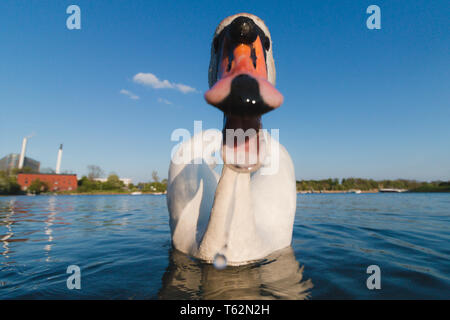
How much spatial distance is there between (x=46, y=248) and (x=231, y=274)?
10.6 feet

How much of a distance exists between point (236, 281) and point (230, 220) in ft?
1.72

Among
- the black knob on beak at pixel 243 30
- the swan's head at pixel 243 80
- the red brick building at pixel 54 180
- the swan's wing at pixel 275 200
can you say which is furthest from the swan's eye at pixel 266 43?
the red brick building at pixel 54 180

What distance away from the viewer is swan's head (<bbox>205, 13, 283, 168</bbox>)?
1.09m

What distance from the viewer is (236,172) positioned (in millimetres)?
1707

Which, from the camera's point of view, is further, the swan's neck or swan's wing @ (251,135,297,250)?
swan's wing @ (251,135,297,250)

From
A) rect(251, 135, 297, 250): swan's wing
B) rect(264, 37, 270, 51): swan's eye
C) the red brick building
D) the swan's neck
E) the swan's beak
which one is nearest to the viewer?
the swan's beak

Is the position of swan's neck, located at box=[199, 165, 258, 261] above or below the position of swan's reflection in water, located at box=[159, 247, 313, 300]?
above

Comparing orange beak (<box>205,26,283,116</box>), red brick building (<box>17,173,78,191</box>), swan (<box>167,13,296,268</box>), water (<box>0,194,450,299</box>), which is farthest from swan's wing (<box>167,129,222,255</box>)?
red brick building (<box>17,173,78,191</box>)

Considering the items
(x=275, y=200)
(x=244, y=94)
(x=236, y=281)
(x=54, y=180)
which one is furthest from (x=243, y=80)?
(x=54, y=180)

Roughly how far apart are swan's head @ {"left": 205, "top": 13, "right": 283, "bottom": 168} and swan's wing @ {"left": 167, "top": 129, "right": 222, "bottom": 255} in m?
1.68

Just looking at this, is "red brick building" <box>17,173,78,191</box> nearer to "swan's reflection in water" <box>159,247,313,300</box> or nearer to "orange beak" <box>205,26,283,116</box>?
"swan's reflection in water" <box>159,247,313,300</box>

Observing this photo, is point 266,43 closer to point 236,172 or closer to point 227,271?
point 236,172
